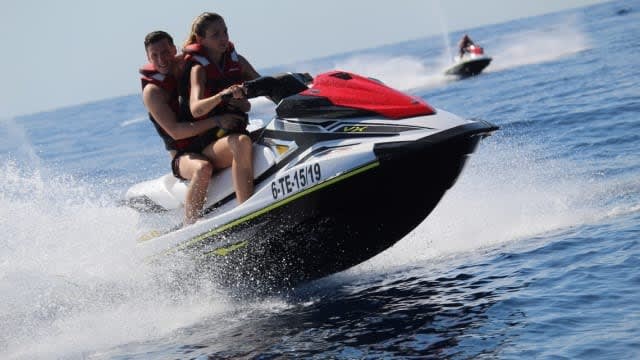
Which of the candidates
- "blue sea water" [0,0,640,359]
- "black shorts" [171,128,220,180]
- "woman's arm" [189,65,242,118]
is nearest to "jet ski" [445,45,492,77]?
"blue sea water" [0,0,640,359]

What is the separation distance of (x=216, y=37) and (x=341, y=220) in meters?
1.42

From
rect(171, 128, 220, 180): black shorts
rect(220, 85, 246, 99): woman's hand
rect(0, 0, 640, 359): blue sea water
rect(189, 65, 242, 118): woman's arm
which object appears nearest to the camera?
rect(0, 0, 640, 359): blue sea water

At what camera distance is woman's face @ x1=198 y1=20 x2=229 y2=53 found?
5.83 metres

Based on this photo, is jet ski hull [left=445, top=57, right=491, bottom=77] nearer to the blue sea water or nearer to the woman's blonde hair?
the blue sea water

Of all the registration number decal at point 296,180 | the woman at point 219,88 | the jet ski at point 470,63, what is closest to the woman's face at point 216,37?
the woman at point 219,88

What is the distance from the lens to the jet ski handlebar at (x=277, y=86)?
5622 mm

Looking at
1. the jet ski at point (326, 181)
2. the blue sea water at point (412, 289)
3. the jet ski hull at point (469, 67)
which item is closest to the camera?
the blue sea water at point (412, 289)

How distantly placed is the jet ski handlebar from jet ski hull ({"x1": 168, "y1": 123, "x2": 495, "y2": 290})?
0.65 meters

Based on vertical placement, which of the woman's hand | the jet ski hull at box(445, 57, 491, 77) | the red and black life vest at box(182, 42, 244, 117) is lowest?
the woman's hand

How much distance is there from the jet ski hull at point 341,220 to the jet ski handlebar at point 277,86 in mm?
655

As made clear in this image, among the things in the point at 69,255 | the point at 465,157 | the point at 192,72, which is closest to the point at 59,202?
the point at 69,255

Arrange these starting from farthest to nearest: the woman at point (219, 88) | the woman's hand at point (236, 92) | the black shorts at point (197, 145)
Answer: the black shorts at point (197, 145) → the woman at point (219, 88) → the woman's hand at point (236, 92)

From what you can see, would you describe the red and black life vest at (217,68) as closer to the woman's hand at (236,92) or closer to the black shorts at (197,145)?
the black shorts at (197,145)

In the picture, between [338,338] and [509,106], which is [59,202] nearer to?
[338,338]
